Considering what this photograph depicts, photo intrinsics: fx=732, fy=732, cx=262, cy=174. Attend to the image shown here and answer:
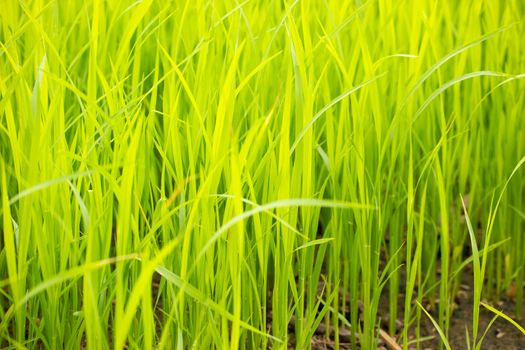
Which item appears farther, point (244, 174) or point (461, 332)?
point (461, 332)

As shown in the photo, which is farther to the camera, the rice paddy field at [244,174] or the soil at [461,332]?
the soil at [461,332]

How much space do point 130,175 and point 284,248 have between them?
0.28m

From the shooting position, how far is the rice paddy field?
1.06 meters

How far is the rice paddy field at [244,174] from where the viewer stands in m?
1.06

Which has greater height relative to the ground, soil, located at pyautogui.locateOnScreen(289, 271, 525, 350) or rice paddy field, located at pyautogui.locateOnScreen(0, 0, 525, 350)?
rice paddy field, located at pyautogui.locateOnScreen(0, 0, 525, 350)

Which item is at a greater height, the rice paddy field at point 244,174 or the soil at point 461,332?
the rice paddy field at point 244,174

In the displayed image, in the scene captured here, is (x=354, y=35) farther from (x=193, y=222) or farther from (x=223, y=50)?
(x=193, y=222)

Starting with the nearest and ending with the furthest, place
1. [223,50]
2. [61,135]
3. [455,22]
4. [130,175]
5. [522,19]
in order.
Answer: [130,175] → [61,135] → [223,50] → [522,19] → [455,22]

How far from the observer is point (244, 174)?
3.65ft

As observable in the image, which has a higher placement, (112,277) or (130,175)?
(130,175)

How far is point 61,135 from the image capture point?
111 cm

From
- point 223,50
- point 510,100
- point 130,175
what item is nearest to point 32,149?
point 130,175

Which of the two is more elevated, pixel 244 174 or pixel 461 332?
pixel 244 174

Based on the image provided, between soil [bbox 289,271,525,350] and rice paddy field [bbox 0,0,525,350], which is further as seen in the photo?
soil [bbox 289,271,525,350]
